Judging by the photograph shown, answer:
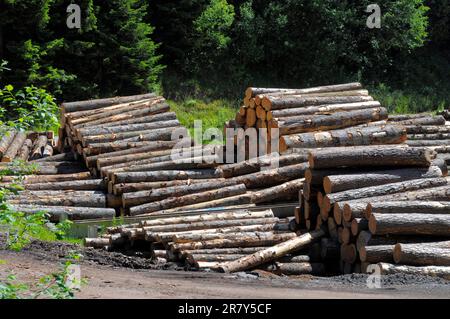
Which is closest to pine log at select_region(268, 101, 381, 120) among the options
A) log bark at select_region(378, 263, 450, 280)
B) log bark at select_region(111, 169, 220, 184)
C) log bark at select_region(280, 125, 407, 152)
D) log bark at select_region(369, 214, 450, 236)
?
log bark at select_region(280, 125, 407, 152)

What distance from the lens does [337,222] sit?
15406mm

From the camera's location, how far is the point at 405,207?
1471cm

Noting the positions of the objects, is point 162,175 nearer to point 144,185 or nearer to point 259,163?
point 144,185

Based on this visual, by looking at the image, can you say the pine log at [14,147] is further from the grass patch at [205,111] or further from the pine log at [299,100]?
the grass patch at [205,111]

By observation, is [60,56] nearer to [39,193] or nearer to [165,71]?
[165,71]

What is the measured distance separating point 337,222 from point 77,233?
5.38m

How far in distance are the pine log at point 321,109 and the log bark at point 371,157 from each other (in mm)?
4662

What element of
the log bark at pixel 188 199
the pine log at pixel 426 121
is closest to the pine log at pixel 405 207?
the log bark at pixel 188 199

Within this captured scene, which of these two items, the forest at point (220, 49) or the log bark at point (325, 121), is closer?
the log bark at point (325, 121)

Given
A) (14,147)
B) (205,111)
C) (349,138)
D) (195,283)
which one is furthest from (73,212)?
Answer: (205,111)

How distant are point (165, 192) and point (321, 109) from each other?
186 inches

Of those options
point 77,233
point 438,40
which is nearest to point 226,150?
point 77,233

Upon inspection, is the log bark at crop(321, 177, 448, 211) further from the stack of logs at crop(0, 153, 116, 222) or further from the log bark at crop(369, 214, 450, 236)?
the stack of logs at crop(0, 153, 116, 222)

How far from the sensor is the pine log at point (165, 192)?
18578 mm
